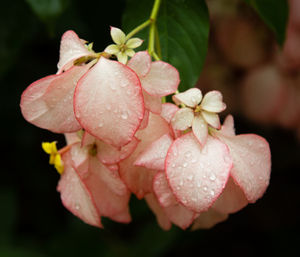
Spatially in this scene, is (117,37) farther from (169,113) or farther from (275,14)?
(275,14)

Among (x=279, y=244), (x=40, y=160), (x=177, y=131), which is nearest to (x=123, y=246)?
(x=40, y=160)

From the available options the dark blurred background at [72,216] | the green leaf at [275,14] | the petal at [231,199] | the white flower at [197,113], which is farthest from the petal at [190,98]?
the dark blurred background at [72,216]

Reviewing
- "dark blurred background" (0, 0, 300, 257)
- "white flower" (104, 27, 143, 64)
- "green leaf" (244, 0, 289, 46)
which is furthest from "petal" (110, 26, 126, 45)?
"dark blurred background" (0, 0, 300, 257)

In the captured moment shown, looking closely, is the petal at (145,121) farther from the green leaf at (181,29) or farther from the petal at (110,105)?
the green leaf at (181,29)

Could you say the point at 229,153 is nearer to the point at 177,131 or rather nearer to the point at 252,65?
the point at 177,131

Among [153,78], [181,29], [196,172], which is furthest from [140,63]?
[181,29]
